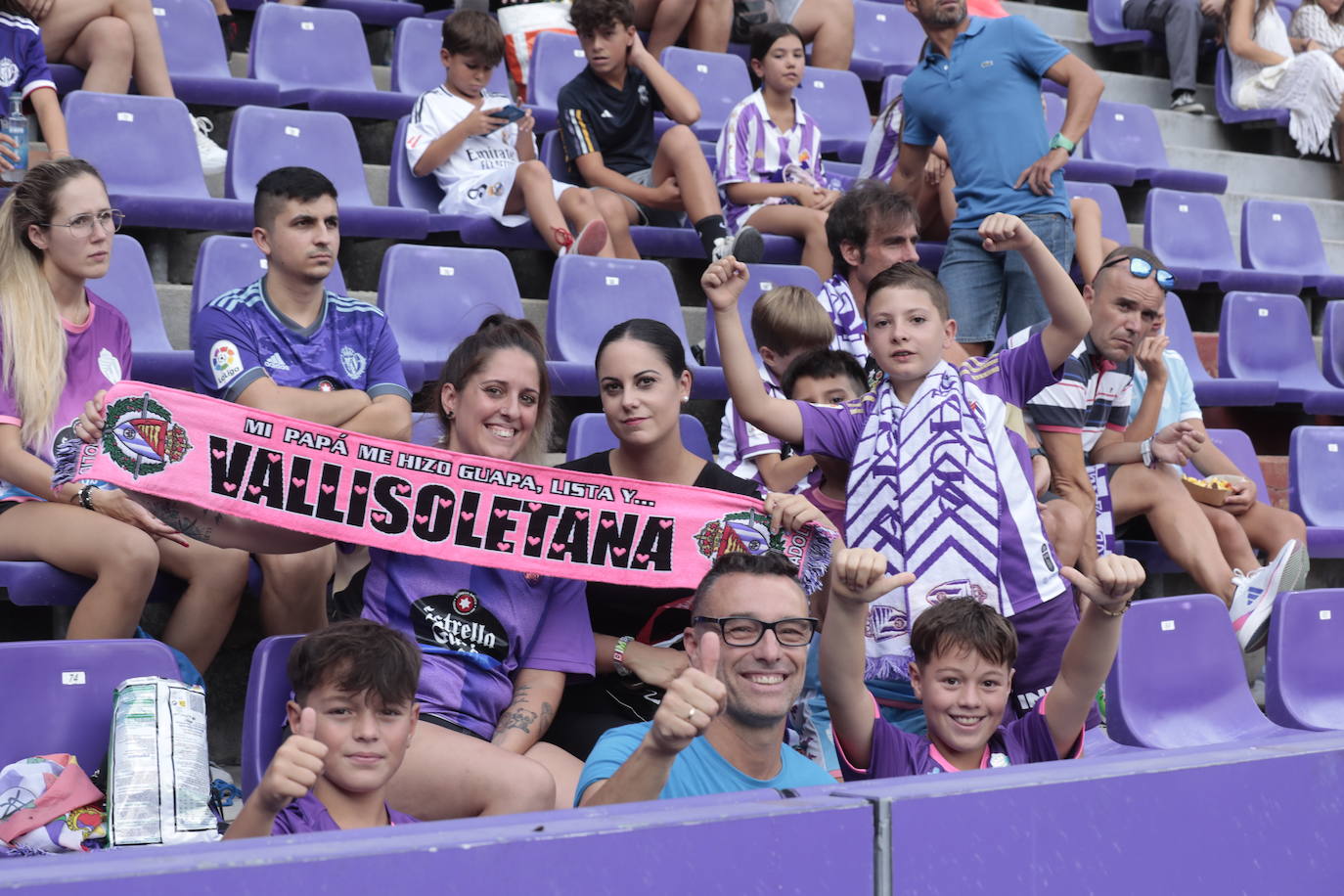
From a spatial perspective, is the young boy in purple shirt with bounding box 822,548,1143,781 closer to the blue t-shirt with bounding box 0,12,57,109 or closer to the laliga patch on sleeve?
the laliga patch on sleeve

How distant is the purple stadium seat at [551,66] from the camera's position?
6324mm

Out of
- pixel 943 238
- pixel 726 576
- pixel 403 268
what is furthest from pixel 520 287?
pixel 726 576

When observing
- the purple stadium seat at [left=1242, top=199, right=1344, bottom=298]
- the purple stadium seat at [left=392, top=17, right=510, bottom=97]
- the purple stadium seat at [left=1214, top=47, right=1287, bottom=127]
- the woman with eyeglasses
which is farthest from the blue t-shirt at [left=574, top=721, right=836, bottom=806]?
the purple stadium seat at [left=1214, top=47, right=1287, bottom=127]

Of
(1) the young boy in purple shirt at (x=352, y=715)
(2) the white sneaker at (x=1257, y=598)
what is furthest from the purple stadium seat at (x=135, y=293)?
(2) the white sneaker at (x=1257, y=598)

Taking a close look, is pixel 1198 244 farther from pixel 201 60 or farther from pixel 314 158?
pixel 201 60

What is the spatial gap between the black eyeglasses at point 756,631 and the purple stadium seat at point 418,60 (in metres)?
4.22

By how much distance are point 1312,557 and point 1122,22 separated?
13.5ft

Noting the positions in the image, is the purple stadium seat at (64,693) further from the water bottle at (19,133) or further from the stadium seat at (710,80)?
the stadium seat at (710,80)

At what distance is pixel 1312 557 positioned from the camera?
5.33m

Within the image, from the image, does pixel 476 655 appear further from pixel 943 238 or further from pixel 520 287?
pixel 943 238

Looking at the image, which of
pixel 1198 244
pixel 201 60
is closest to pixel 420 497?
pixel 201 60

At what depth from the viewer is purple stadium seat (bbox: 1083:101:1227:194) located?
7305mm

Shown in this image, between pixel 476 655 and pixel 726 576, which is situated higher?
pixel 726 576

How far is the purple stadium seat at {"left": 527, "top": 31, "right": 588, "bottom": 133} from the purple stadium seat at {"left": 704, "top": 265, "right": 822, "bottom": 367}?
151 cm
